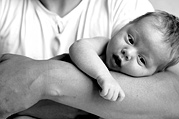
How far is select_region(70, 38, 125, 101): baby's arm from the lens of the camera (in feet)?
3.11

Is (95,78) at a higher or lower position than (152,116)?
higher

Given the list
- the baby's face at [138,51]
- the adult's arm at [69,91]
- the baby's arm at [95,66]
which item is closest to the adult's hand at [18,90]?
the adult's arm at [69,91]

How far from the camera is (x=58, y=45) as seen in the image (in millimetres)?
1367

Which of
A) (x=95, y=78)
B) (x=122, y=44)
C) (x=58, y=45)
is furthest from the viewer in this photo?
(x=58, y=45)

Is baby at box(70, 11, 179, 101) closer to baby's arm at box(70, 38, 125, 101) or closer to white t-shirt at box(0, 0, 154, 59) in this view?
baby's arm at box(70, 38, 125, 101)

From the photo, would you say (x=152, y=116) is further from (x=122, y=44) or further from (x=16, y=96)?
(x=16, y=96)

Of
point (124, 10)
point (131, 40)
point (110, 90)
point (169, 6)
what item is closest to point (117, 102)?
point (110, 90)

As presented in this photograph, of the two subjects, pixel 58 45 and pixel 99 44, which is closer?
pixel 99 44

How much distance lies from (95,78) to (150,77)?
244 mm

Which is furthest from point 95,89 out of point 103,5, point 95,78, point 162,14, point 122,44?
point 103,5

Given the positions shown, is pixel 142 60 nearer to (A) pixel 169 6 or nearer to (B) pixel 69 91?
(B) pixel 69 91

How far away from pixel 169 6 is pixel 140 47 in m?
0.55

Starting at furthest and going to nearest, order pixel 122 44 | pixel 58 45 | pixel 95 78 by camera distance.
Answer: pixel 58 45
pixel 122 44
pixel 95 78

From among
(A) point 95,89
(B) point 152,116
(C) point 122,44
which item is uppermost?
(C) point 122,44
